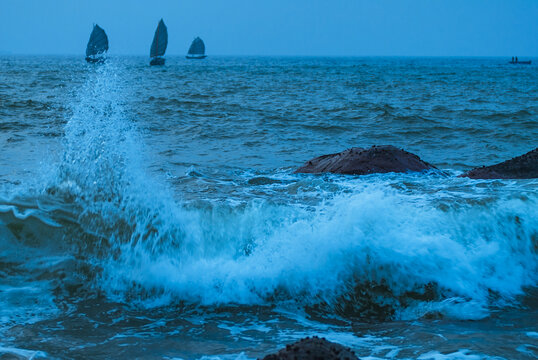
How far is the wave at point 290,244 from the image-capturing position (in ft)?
12.6

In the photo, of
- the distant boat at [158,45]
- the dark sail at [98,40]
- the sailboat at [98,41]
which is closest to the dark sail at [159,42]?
the distant boat at [158,45]

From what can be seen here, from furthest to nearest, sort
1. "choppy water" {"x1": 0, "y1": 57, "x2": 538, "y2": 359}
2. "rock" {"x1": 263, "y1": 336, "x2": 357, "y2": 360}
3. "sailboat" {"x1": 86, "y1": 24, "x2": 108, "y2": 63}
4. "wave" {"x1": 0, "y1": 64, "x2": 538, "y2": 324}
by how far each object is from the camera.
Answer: "sailboat" {"x1": 86, "y1": 24, "x2": 108, "y2": 63} < "wave" {"x1": 0, "y1": 64, "x2": 538, "y2": 324} < "choppy water" {"x1": 0, "y1": 57, "x2": 538, "y2": 359} < "rock" {"x1": 263, "y1": 336, "x2": 357, "y2": 360}

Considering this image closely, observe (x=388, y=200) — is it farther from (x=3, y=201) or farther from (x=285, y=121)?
(x=285, y=121)

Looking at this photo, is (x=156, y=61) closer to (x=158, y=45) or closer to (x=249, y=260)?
(x=158, y=45)

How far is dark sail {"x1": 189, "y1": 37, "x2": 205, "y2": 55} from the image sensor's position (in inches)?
3910

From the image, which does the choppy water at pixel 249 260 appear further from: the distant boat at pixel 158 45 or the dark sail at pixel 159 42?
the dark sail at pixel 159 42

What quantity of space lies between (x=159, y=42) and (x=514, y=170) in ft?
198

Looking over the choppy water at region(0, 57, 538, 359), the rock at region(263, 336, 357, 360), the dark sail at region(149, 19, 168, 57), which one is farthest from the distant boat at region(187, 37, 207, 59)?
the rock at region(263, 336, 357, 360)

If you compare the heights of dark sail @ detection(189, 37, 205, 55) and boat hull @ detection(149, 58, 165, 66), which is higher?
dark sail @ detection(189, 37, 205, 55)

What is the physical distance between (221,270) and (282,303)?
1.85 feet

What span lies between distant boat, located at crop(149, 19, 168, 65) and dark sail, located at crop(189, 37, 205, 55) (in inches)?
1410

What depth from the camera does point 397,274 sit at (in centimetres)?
402

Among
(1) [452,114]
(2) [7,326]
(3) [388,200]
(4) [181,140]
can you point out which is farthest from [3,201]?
(1) [452,114]

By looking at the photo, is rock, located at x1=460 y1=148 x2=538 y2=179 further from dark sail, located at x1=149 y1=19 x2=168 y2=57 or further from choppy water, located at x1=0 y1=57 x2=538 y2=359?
dark sail, located at x1=149 y1=19 x2=168 y2=57
